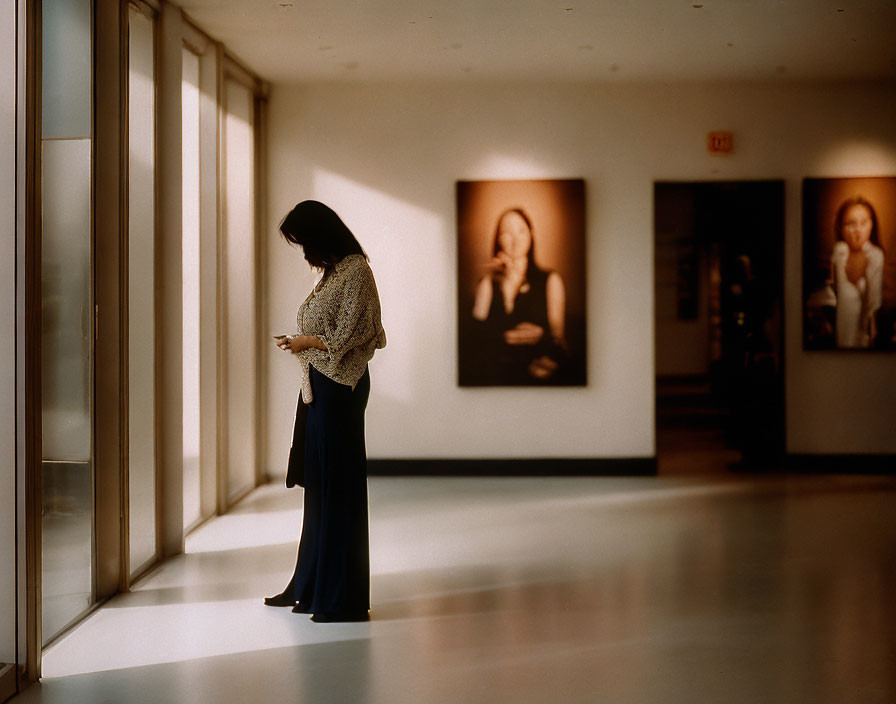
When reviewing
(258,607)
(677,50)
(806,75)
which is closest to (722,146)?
(806,75)

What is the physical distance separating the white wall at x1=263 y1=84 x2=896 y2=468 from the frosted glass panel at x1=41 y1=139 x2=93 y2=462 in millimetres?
3379

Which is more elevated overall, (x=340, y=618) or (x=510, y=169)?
(x=510, y=169)

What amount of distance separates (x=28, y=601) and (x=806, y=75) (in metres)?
6.32

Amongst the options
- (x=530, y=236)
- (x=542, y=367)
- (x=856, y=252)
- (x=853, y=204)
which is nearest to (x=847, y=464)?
(x=856, y=252)

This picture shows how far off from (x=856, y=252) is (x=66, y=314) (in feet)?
19.3

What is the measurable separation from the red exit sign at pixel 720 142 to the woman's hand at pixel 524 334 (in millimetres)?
1894

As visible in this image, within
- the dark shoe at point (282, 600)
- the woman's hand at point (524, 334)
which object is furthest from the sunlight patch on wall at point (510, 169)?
the dark shoe at point (282, 600)

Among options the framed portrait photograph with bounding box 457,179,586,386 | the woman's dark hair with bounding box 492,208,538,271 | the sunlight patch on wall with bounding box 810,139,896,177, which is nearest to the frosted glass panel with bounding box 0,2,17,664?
the framed portrait photograph with bounding box 457,179,586,386

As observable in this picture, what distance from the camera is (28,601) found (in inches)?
125

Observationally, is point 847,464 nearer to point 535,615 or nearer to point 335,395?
point 535,615

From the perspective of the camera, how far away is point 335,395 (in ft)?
12.7

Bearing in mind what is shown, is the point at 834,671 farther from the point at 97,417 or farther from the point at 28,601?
the point at 97,417

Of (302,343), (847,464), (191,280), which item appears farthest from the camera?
(847,464)

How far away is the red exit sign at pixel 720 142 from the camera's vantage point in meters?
7.29
